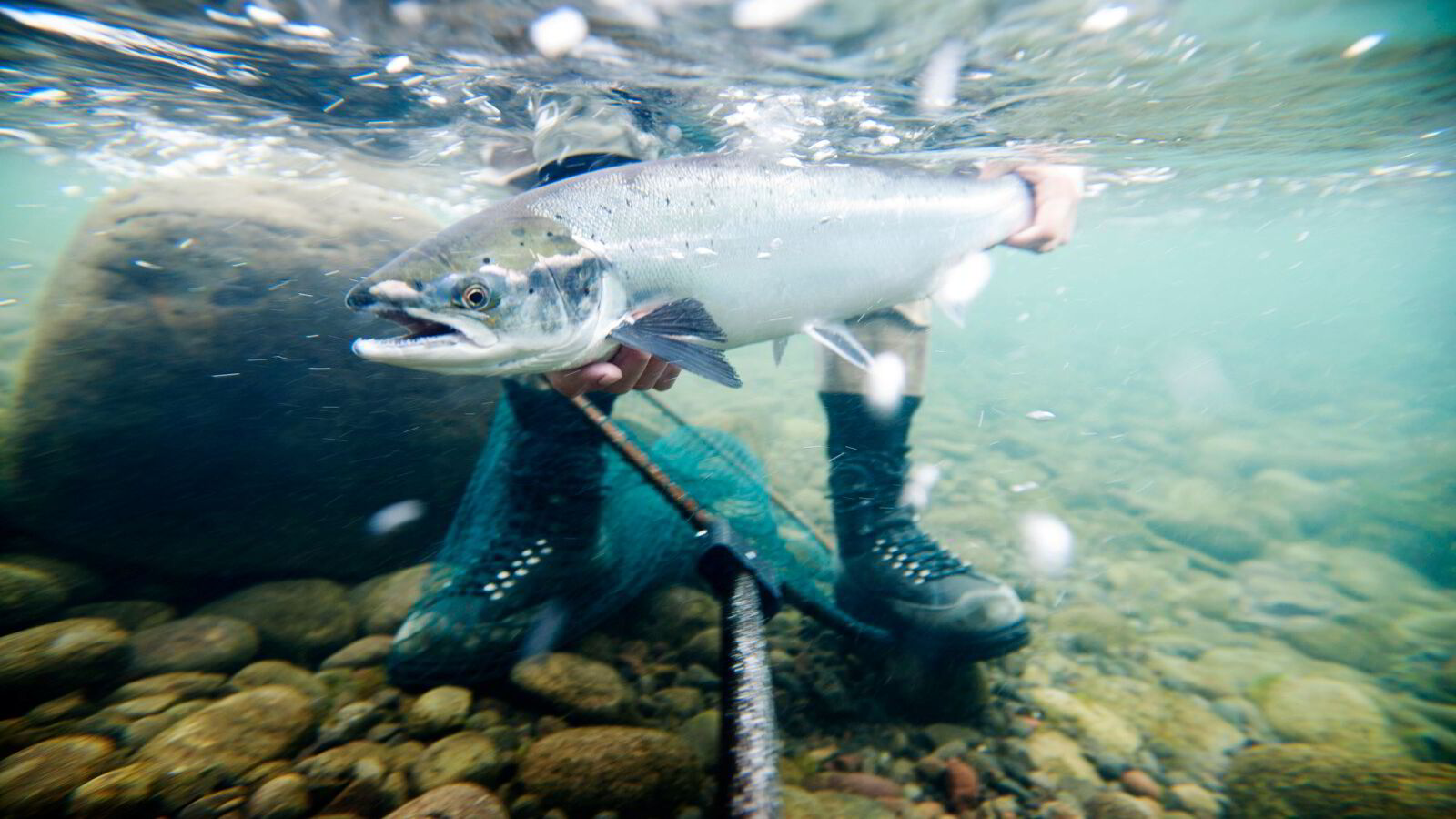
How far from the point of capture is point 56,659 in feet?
8.09

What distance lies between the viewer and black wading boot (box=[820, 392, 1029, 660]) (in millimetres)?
3051

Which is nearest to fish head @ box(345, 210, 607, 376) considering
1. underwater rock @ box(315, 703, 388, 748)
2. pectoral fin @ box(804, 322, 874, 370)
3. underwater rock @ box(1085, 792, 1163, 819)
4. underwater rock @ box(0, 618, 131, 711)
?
pectoral fin @ box(804, 322, 874, 370)

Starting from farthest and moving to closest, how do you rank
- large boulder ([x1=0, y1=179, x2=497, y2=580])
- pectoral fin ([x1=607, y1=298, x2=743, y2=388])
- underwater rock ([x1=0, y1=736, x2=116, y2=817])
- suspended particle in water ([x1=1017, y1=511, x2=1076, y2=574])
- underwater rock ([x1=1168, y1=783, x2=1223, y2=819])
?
suspended particle in water ([x1=1017, y1=511, x2=1076, y2=574])
large boulder ([x1=0, y1=179, x2=497, y2=580])
underwater rock ([x1=1168, y1=783, x2=1223, y2=819])
pectoral fin ([x1=607, y1=298, x2=743, y2=388])
underwater rock ([x1=0, y1=736, x2=116, y2=817])

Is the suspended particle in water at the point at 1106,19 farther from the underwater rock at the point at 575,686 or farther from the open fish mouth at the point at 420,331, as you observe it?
the underwater rock at the point at 575,686

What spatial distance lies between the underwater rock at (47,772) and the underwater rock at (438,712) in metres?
1.00

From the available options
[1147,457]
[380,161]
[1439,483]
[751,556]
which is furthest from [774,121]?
[1439,483]

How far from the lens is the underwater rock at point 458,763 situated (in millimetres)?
2019

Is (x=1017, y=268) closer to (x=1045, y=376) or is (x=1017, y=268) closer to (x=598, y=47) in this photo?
(x=1045, y=376)

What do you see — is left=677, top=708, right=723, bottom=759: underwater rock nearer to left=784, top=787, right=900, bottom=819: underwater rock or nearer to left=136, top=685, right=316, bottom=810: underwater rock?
left=784, top=787, right=900, bottom=819: underwater rock

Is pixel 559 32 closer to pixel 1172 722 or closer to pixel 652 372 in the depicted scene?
pixel 652 372

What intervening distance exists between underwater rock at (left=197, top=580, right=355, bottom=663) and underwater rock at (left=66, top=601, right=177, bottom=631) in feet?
0.60

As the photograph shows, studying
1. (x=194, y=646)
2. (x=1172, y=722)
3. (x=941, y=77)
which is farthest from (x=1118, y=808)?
(x=941, y=77)

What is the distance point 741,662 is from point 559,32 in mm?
4723

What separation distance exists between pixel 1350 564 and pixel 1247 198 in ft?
59.7
